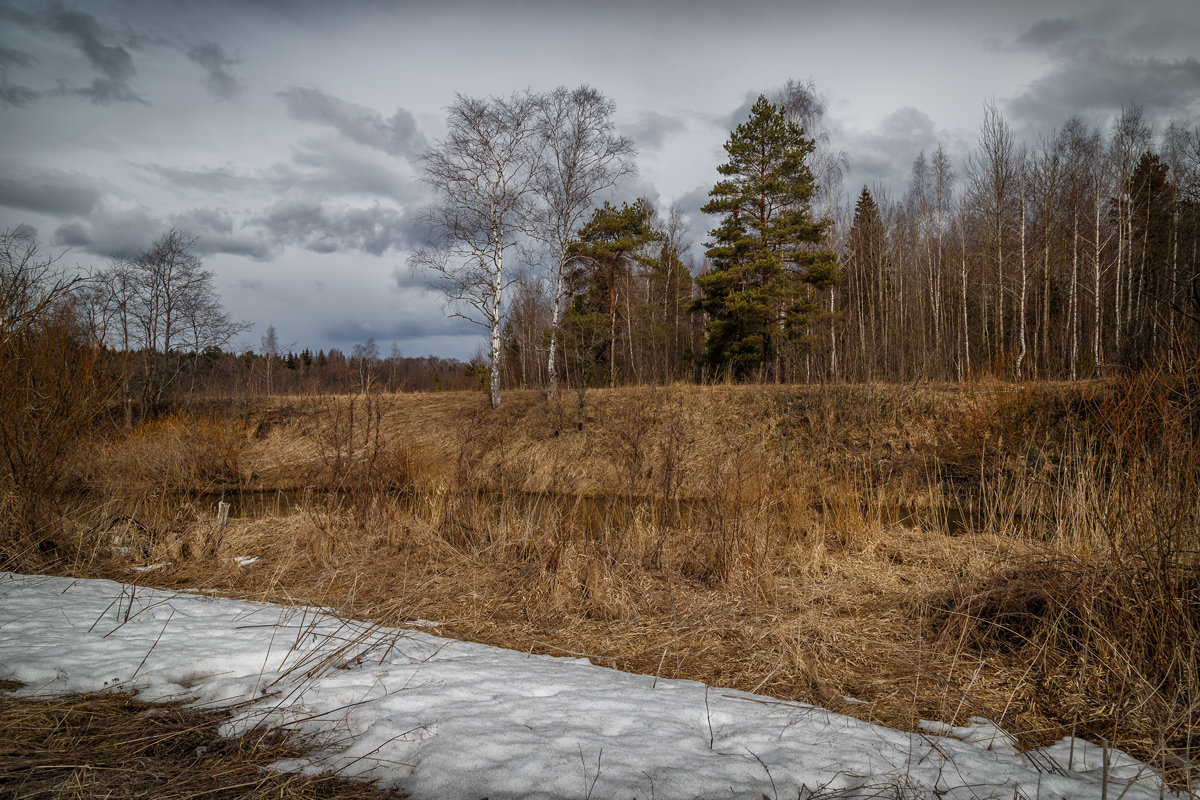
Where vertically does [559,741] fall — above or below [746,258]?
below

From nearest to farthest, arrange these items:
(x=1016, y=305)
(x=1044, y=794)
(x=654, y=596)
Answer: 1. (x=1044, y=794)
2. (x=654, y=596)
3. (x=1016, y=305)

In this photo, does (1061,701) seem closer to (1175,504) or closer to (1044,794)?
(1175,504)

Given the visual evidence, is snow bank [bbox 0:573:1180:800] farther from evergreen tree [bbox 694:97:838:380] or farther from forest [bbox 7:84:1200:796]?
evergreen tree [bbox 694:97:838:380]

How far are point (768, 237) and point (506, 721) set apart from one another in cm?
1851

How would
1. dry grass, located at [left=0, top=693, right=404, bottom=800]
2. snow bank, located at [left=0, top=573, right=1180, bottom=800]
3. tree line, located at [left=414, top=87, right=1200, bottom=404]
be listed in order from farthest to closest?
tree line, located at [left=414, top=87, right=1200, bottom=404], snow bank, located at [left=0, top=573, right=1180, bottom=800], dry grass, located at [left=0, top=693, right=404, bottom=800]

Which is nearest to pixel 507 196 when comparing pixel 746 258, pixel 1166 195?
pixel 746 258

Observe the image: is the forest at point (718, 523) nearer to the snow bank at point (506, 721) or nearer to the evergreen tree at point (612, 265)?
the snow bank at point (506, 721)

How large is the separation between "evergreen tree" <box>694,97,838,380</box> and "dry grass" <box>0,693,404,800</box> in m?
17.1

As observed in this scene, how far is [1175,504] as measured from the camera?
2732mm

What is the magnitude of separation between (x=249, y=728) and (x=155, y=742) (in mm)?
268

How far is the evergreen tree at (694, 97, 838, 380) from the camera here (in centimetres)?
1780

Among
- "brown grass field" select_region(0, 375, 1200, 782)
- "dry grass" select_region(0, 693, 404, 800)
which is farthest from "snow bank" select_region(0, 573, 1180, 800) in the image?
"brown grass field" select_region(0, 375, 1200, 782)

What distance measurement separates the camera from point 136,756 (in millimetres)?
1737

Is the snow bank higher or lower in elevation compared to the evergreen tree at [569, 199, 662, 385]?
lower
